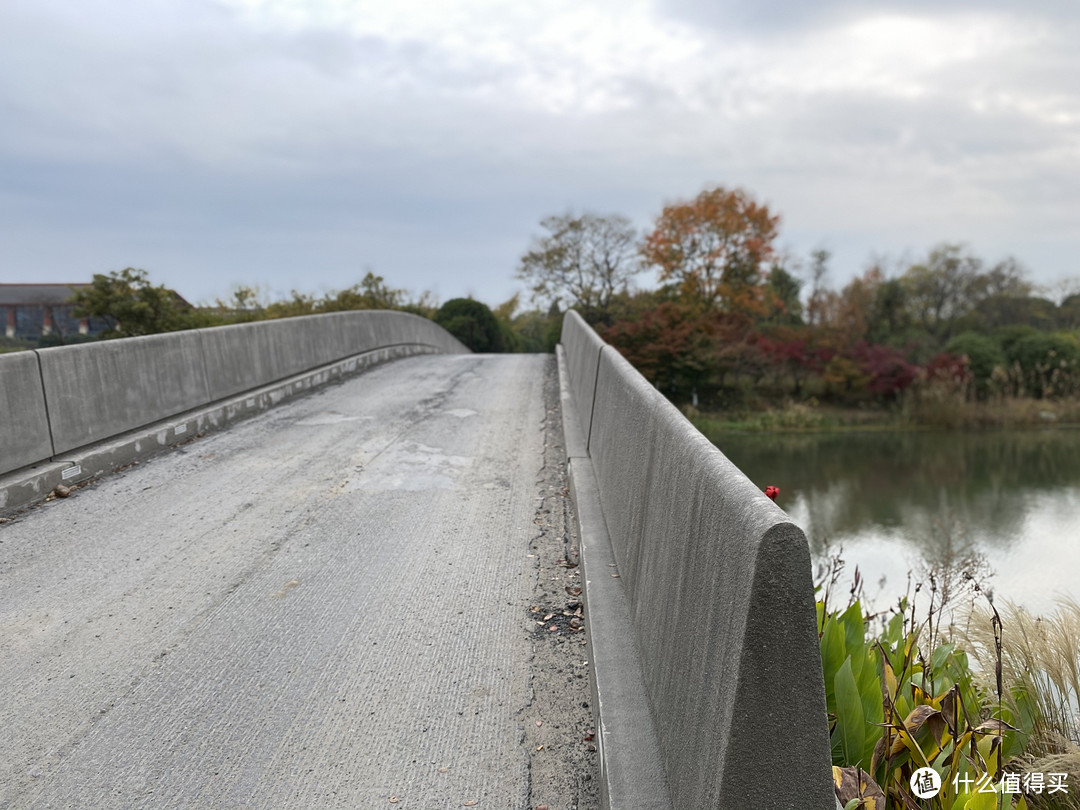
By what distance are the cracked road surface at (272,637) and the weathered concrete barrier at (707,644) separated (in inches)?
22.3

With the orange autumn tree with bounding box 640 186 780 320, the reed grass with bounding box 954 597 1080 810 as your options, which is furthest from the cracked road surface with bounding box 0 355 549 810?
the orange autumn tree with bounding box 640 186 780 320

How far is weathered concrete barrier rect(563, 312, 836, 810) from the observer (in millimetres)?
2051

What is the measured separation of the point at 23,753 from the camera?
3.35 metres

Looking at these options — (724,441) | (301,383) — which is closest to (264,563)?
(301,383)

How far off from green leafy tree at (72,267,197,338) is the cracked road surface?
16615 millimetres

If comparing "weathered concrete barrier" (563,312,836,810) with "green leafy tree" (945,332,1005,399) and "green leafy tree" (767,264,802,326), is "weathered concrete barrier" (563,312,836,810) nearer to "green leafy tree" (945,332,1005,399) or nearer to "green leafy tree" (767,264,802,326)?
"green leafy tree" (945,332,1005,399)

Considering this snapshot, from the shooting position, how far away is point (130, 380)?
845cm

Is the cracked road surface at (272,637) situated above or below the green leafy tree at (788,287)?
below

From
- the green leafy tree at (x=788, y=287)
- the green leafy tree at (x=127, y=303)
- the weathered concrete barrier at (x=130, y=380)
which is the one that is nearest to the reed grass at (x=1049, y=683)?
the weathered concrete barrier at (x=130, y=380)

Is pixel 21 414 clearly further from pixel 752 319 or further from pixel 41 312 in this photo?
pixel 752 319

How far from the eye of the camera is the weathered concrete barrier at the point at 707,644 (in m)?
2.05

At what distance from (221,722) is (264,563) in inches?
74.0

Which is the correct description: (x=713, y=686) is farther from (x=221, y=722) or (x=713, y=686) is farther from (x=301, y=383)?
(x=301, y=383)

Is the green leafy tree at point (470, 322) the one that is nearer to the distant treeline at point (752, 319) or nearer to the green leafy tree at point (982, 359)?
the distant treeline at point (752, 319)
